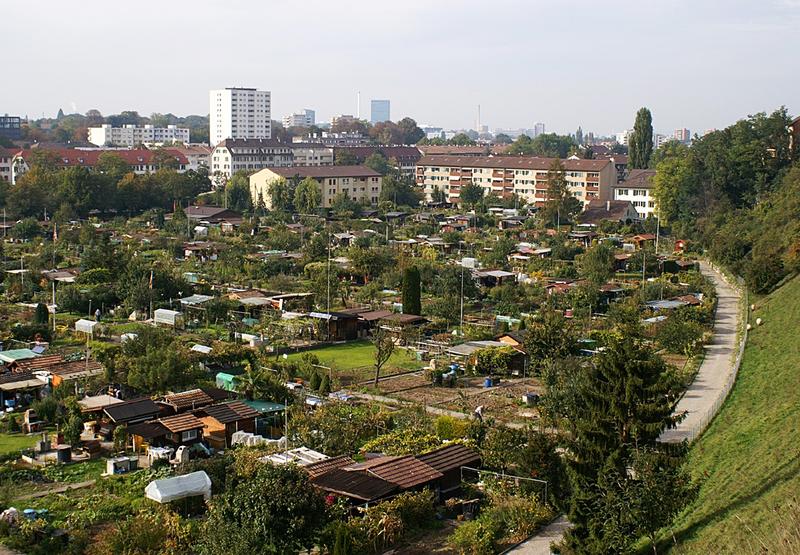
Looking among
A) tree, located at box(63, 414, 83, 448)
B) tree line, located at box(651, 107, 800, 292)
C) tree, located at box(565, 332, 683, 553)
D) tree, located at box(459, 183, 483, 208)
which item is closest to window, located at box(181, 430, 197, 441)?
tree, located at box(63, 414, 83, 448)

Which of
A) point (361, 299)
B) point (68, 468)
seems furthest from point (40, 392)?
point (361, 299)

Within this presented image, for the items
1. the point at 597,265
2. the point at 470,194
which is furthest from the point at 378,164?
the point at 597,265

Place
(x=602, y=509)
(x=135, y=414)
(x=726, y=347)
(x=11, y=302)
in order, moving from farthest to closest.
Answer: (x=11, y=302) → (x=726, y=347) → (x=135, y=414) → (x=602, y=509)

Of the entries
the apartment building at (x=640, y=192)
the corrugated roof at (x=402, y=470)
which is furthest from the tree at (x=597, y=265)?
the apartment building at (x=640, y=192)

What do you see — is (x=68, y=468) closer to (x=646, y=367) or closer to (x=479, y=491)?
(x=479, y=491)

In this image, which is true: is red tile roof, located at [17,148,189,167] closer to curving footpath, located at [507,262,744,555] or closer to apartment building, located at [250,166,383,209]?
apartment building, located at [250,166,383,209]

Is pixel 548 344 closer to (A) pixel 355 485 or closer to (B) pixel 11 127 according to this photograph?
(A) pixel 355 485

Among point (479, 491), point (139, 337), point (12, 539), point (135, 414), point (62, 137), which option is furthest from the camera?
point (62, 137)

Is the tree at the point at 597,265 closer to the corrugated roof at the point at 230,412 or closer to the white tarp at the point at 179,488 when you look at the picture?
the corrugated roof at the point at 230,412
